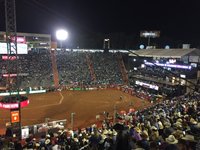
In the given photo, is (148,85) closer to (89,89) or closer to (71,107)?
(89,89)

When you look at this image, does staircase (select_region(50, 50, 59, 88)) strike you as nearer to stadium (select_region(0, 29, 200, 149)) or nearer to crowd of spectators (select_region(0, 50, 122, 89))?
stadium (select_region(0, 29, 200, 149))

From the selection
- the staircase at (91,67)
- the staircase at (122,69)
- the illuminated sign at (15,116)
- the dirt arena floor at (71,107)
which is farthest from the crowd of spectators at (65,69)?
the illuminated sign at (15,116)

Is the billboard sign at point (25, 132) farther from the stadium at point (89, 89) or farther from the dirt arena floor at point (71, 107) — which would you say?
the dirt arena floor at point (71, 107)

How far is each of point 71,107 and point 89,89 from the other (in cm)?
1787

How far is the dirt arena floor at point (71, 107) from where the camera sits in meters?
28.7

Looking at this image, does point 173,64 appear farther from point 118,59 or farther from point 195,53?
point 118,59

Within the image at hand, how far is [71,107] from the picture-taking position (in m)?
34.9

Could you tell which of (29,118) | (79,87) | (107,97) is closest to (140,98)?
(107,97)

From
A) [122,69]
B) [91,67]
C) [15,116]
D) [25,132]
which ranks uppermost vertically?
[91,67]

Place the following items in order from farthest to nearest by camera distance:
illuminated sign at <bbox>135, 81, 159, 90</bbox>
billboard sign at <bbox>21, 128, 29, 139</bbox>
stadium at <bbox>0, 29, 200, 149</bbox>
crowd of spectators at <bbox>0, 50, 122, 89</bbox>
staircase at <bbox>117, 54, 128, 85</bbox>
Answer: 1. staircase at <bbox>117, 54, 128, 85</bbox>
2. crowd of spectators at <bbox>0, 50, 122, 89</bbox>
3. illuminated sign at <bbox>135, 81, 159, 90</bbox>
4. stadium at <bbox>0, 29, 200, 149</bbox>
5. billboard sign at <bbox>21, 128, 29, 139</bbox>

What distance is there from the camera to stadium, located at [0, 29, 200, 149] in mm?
21641

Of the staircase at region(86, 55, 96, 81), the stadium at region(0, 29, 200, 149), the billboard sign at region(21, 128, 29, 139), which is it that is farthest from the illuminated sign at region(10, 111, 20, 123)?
the staircase at region(86, 55, 96, 81)

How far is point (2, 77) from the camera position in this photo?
160ft

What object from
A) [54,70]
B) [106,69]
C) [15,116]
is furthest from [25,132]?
[106,69]
